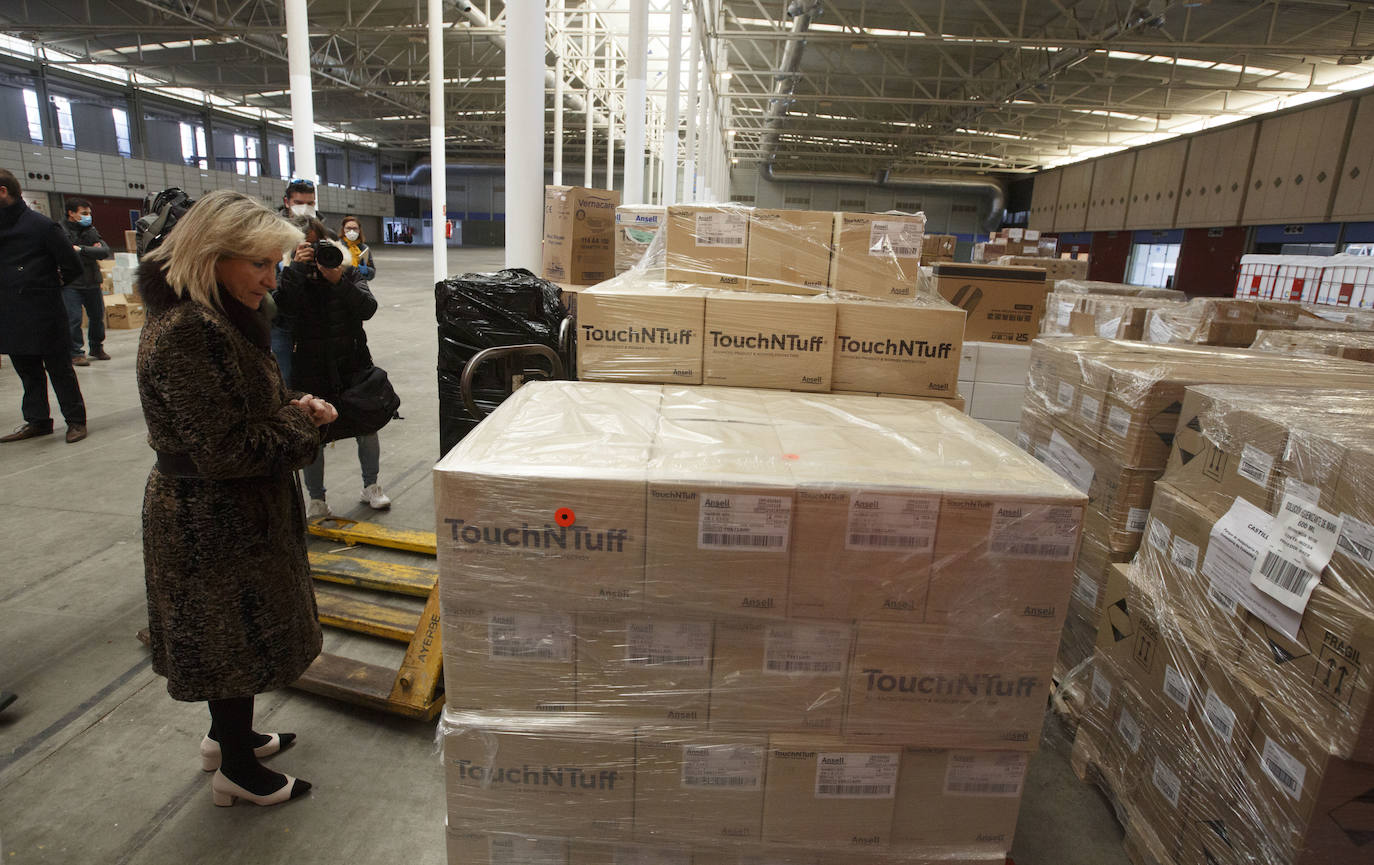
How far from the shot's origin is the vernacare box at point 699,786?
1.58 meters

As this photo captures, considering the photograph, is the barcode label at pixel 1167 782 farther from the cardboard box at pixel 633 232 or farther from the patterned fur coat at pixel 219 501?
the cardboard box at pixel 633 232

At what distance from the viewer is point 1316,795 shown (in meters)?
1.66

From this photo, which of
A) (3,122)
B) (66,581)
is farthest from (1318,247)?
(3,122)

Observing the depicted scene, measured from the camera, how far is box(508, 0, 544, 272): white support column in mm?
4402

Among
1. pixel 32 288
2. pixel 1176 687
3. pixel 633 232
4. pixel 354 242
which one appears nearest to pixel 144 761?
pixel 1176 687

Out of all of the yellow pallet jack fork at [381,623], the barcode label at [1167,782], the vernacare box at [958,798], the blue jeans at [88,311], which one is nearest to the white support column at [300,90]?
the blue jeans at [88,311]

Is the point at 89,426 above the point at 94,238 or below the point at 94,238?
below

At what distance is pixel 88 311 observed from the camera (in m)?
7.83

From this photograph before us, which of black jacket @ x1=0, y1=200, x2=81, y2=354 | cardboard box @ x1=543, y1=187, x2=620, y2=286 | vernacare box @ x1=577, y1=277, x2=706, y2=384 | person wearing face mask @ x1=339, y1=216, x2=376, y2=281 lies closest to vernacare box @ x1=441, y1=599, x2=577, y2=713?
vernacare box @ x1=577, y1=277, x2=706, y2=384

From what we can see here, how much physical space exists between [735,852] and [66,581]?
12.3 ft

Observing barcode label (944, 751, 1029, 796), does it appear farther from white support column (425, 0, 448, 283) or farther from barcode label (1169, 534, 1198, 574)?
white support column (425, 0, 448, 283)


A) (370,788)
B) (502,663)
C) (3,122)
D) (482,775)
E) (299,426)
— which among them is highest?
(3,122)

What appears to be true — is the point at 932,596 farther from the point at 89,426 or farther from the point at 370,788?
the point at 89,426

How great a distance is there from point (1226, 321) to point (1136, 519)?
2.77m
